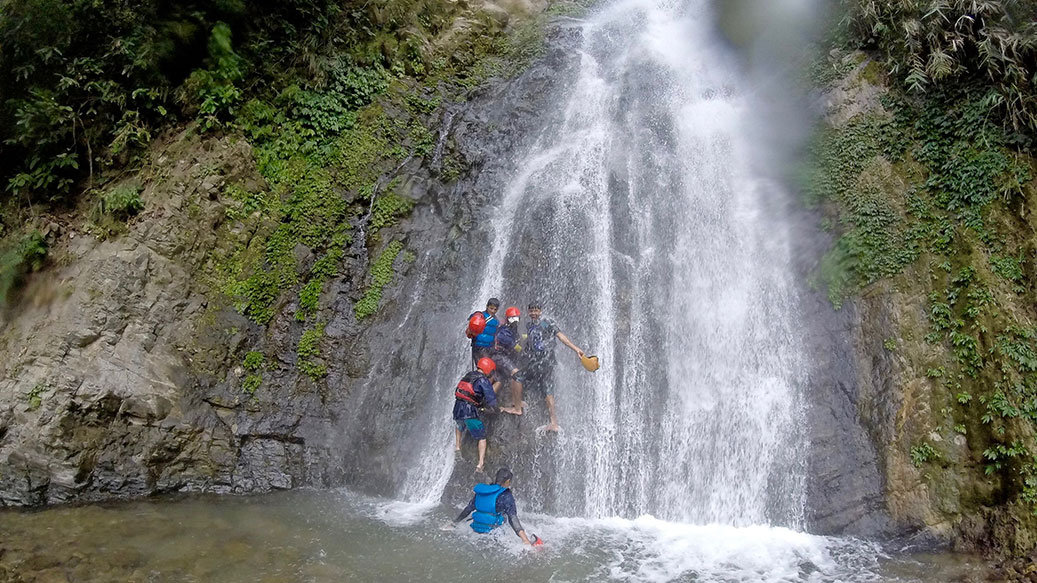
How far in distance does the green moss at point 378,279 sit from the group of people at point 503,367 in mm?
2441

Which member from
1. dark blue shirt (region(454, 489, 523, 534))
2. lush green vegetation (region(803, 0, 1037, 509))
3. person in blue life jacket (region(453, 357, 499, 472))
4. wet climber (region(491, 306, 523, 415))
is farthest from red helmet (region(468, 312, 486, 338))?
lush green vegetation (region(803, 0, 1037, 509))

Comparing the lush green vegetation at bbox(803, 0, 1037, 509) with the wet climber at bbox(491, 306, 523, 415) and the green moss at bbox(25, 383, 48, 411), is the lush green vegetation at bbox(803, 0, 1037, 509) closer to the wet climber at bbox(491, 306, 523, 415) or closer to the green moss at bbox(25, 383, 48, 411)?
the wet climber at bbox(491, 306, 523, 415)

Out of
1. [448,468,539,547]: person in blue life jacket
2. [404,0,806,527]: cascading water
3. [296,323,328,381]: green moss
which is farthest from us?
[296,323,328,381]: green moss

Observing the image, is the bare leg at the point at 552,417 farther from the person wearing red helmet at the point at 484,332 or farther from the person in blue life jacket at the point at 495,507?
the person in blue life jacket at the point at 495,507

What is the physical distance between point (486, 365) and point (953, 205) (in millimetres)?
7015

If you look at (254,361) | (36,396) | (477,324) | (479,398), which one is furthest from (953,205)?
(36,396)

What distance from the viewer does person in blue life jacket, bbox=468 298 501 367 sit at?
338 inches

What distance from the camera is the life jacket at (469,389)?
8.34 metres

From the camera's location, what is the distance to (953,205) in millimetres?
8703

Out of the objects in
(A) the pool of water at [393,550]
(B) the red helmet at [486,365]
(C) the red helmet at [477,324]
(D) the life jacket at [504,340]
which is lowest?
(A) the pool of water at [393,550]

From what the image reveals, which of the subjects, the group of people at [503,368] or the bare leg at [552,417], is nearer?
the group of people at [503,368]

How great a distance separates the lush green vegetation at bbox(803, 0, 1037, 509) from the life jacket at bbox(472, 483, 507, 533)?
5.12 m

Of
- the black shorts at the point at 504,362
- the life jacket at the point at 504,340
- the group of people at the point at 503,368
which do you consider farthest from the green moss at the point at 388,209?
the black shorts at the point at 504,362

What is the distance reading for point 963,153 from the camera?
902 centimetres
